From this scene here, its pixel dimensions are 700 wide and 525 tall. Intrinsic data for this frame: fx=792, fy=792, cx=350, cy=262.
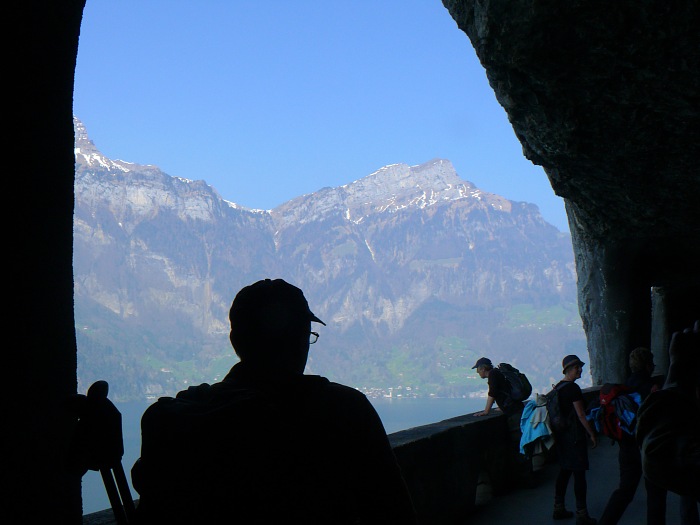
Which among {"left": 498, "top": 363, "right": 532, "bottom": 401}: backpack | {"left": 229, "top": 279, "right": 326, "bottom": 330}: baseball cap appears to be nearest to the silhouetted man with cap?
{"left": 229, "top": 279, "right": 326, "bottom": 330}: baseball cap

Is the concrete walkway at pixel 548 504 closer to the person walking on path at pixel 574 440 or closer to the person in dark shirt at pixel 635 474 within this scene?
the person walking on path at pixel 574 440

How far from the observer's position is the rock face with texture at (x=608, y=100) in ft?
18.3

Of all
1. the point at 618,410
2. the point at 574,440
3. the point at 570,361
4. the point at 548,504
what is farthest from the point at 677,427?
the point at 548,504

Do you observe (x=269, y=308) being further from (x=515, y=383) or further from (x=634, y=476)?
(x=515, y=383)

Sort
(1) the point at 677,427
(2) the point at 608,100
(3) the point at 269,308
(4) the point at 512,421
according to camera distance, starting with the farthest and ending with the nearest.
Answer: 1. (4) the point at 512,421
2. (2) the point at 608,100
3. (3) the point at 269,308
4. (1) the point at 677,427

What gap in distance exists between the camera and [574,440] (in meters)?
6.27

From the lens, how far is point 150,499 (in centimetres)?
176

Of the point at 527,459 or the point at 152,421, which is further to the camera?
the point at 527,459

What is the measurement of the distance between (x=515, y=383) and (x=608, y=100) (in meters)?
3.09

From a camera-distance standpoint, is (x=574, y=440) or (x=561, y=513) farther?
(x=561, y=513)

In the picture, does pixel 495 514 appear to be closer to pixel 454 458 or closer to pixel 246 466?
pixel 454 458

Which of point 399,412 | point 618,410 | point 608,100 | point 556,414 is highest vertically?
point 608,100

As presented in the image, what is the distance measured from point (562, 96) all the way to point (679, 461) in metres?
5.33

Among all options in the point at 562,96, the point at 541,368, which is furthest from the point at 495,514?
the point at 541,368
